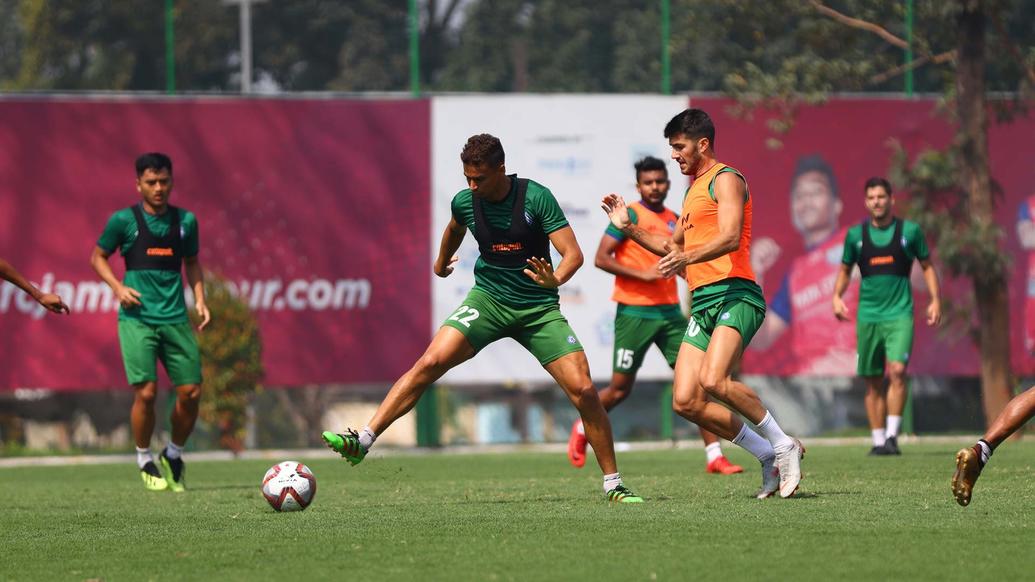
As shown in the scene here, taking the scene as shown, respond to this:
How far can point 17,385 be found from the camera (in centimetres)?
2045

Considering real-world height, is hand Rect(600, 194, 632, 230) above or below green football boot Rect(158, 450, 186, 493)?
above

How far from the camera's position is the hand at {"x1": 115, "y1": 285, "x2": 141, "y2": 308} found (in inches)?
471

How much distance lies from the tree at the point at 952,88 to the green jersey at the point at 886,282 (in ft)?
16.6

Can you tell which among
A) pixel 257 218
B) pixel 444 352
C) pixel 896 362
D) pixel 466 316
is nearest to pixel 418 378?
pixel 444 352

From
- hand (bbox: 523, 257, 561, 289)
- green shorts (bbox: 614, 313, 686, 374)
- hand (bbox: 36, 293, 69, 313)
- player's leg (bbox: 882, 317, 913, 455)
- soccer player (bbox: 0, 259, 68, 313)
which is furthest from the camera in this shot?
player's leg (bbox: 882, 317, 913, 455)

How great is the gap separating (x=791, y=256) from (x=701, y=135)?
1256 cm

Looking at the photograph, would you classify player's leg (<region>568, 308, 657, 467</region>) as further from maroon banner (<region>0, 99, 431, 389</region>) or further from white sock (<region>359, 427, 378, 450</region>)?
maroon banner (<region>0, 99, 431, 389</region>)

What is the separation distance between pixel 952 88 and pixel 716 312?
12.8m

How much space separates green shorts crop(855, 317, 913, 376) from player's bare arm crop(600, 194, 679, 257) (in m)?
5.11

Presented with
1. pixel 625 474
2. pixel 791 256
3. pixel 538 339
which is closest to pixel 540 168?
pixel 791 256

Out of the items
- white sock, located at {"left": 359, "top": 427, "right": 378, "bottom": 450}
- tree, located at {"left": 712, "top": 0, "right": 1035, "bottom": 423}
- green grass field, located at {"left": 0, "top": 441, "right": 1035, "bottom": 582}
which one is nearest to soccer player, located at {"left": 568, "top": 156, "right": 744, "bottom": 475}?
green grass field, located at {"left": 0, "top": 441, "right": 1035, "bottom": 582}

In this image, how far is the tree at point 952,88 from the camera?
63.8 feet

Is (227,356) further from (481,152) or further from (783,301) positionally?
(481,152)

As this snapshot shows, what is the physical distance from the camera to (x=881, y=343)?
14.9 m
